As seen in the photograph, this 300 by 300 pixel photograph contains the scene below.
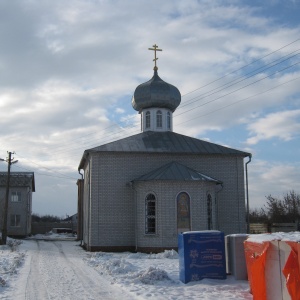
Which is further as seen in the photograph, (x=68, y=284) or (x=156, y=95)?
(x=156, y=95)

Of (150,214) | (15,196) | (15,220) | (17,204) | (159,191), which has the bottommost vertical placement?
(150,214)

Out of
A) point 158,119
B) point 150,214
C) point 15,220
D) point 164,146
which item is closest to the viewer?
point 150,214

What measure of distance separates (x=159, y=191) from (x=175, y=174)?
3.40ft

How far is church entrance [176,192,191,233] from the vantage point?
2092 cm

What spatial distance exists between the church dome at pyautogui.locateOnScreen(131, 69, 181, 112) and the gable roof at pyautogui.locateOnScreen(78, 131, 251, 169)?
6.17 ft

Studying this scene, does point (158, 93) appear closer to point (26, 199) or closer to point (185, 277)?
point (185, 277)

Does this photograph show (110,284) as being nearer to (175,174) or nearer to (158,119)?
(175,174)

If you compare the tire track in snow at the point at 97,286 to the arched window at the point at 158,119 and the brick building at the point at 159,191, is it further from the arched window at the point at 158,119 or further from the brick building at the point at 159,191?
the arched window at the point at 158,119

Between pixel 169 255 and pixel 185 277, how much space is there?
6804 mm

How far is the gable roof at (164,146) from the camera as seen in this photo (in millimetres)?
22891

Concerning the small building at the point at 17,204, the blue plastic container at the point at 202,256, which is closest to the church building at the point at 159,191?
the blue plastic container at the point at 202,256

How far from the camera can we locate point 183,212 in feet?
68.9

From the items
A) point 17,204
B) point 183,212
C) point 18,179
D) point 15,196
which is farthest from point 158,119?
A: point 18,179

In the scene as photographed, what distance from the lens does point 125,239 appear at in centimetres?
2220
